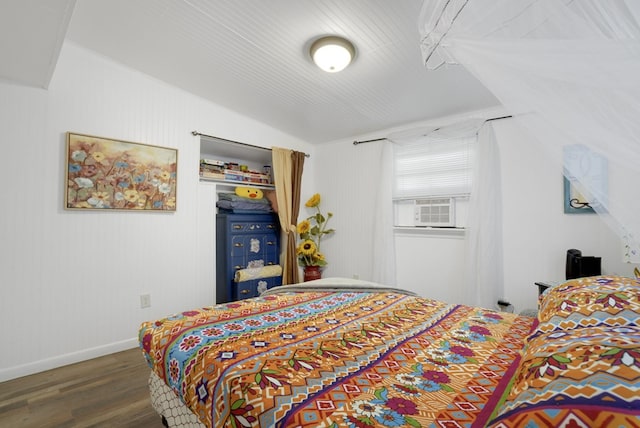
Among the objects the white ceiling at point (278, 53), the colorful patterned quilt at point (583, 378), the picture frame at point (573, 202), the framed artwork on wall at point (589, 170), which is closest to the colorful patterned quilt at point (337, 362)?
the colorful patterned quilt at point (583, 378)

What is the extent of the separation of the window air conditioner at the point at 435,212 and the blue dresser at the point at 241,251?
191cm

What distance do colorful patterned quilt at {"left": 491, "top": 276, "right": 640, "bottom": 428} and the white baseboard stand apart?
2.96 m

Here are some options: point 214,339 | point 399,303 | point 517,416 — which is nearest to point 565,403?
point 517,416

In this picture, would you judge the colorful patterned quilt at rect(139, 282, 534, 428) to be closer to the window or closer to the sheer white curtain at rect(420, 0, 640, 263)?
the sheer white curtain at rect(420, 0, 640, 263)

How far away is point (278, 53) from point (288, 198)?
1859 mm

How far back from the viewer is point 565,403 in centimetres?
53

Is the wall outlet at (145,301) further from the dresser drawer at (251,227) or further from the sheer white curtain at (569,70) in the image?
the sheer white curtain at (569,70)

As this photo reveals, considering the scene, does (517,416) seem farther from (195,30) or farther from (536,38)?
(195,30)

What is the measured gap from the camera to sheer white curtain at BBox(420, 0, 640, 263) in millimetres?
792

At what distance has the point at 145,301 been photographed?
2686mm

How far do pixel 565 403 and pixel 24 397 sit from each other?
2.81 m

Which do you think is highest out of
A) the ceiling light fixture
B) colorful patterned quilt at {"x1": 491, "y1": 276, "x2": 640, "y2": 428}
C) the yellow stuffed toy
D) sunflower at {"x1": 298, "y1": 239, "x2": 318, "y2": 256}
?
the ceiling light fixture

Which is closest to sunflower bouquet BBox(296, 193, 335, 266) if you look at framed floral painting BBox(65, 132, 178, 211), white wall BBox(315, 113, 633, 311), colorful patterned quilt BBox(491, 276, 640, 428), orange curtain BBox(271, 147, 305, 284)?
orange curtain BBox(271, 147, 305, 284)

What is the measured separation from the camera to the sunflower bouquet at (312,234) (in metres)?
3.90
